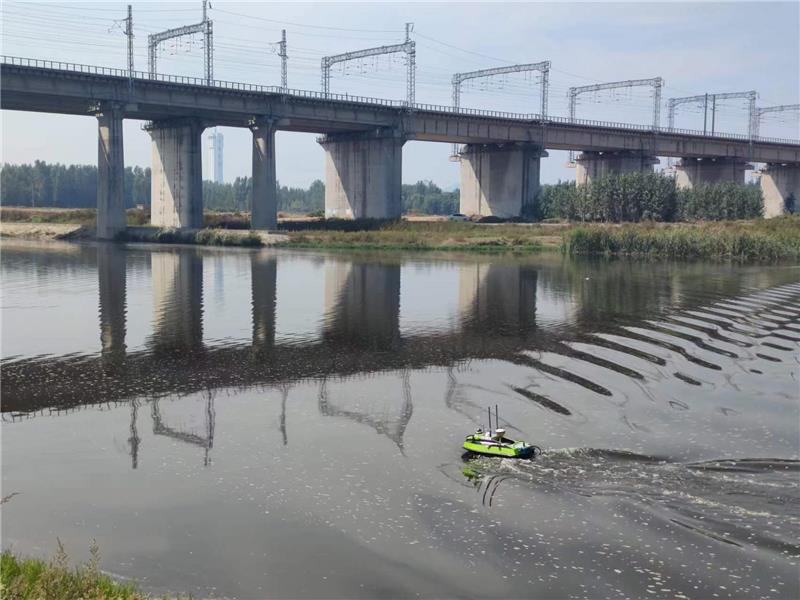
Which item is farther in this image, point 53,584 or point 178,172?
point 178,172

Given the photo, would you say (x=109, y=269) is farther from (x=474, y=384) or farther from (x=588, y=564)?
(x=588, y=564)

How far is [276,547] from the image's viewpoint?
14062 mm

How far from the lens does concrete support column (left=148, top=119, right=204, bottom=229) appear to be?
347 ft

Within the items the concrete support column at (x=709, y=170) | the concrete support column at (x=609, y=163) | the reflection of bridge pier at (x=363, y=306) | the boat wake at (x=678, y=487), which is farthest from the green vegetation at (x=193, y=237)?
the concrete support column at (x=709, y=170)

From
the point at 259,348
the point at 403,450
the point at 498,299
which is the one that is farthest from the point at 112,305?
the point at 403,450

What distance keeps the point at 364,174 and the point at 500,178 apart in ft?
83.0

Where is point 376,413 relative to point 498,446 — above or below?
below

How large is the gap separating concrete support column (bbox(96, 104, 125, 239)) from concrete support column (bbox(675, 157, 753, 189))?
99.4m

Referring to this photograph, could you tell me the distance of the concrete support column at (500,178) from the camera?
434 feet

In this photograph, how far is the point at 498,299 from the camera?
1870 inches

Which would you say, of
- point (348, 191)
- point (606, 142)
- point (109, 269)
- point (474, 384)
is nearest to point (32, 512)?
point (474, 384)

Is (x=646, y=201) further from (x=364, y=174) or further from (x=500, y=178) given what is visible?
(x=364, y=174)

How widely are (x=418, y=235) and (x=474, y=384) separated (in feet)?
253

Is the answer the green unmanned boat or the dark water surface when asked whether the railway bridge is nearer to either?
the dark water surface
